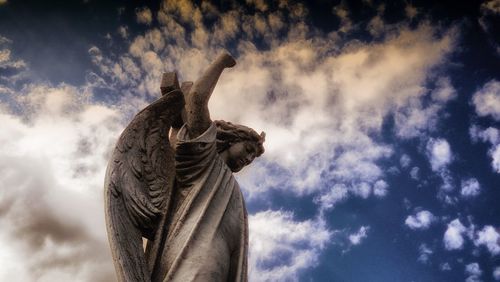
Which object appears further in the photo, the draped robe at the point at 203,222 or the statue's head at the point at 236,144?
the statue's head at the point at 236,144

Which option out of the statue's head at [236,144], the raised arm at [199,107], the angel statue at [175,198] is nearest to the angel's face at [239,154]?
the statue's head at [236,144]

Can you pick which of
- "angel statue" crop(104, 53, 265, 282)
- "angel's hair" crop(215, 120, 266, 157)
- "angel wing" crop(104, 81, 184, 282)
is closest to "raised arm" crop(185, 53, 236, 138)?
"angel statue" crop(104, 53, 265, 282)

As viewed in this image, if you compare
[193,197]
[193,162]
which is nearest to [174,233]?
[193,197]

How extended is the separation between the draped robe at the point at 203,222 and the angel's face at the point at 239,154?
33 centimetres

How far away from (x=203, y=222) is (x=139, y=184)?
2.23ft

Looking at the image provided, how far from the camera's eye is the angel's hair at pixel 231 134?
19.3 ft

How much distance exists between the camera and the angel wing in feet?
14.4

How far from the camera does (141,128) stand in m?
5.18

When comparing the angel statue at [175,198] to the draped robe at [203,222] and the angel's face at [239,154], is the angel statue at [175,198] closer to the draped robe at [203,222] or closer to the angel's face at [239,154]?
the draped robe at [203,222]

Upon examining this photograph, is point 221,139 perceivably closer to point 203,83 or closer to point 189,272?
point 203,83

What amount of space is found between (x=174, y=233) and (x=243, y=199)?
949 millimetres

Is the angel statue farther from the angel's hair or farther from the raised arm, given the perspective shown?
the angel's hair

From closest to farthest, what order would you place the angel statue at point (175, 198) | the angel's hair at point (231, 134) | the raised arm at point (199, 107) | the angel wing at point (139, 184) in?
1. the angel wing at point (139, 184)
2. the angel statue at point (175, 198)
3. the raised arm at point (199, 107)
4. the angel's hair at point (231, 134)

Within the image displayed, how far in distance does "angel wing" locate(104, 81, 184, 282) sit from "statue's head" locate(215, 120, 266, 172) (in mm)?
628
